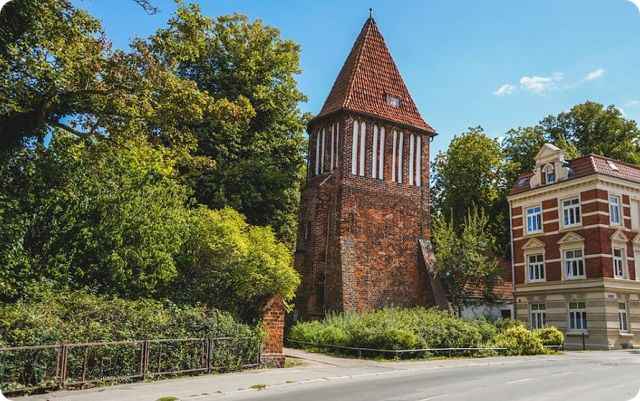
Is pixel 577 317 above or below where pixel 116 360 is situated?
above

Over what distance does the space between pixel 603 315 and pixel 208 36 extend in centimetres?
2448

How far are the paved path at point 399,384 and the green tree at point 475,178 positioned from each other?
932 inches

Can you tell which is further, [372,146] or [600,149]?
[600,149]

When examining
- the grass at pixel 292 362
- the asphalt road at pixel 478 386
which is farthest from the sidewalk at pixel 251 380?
the asphalt road at pixel 478 386

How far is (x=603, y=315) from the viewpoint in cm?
2886

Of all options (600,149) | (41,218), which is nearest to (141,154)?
(41,218)

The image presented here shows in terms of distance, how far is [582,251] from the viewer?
30.9 m

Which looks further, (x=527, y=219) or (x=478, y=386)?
(x=527, y=219)

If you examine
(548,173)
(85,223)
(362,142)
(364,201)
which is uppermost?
(362,142)

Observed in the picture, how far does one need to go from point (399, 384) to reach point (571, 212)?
22885 millimetres

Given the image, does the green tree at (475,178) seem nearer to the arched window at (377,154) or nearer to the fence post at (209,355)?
the arched window at (377,154)

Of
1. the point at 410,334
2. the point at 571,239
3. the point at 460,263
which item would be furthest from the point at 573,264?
the point at 410,334

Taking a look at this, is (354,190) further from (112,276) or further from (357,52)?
(112,276)

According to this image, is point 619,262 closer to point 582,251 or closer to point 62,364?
point 582,251
